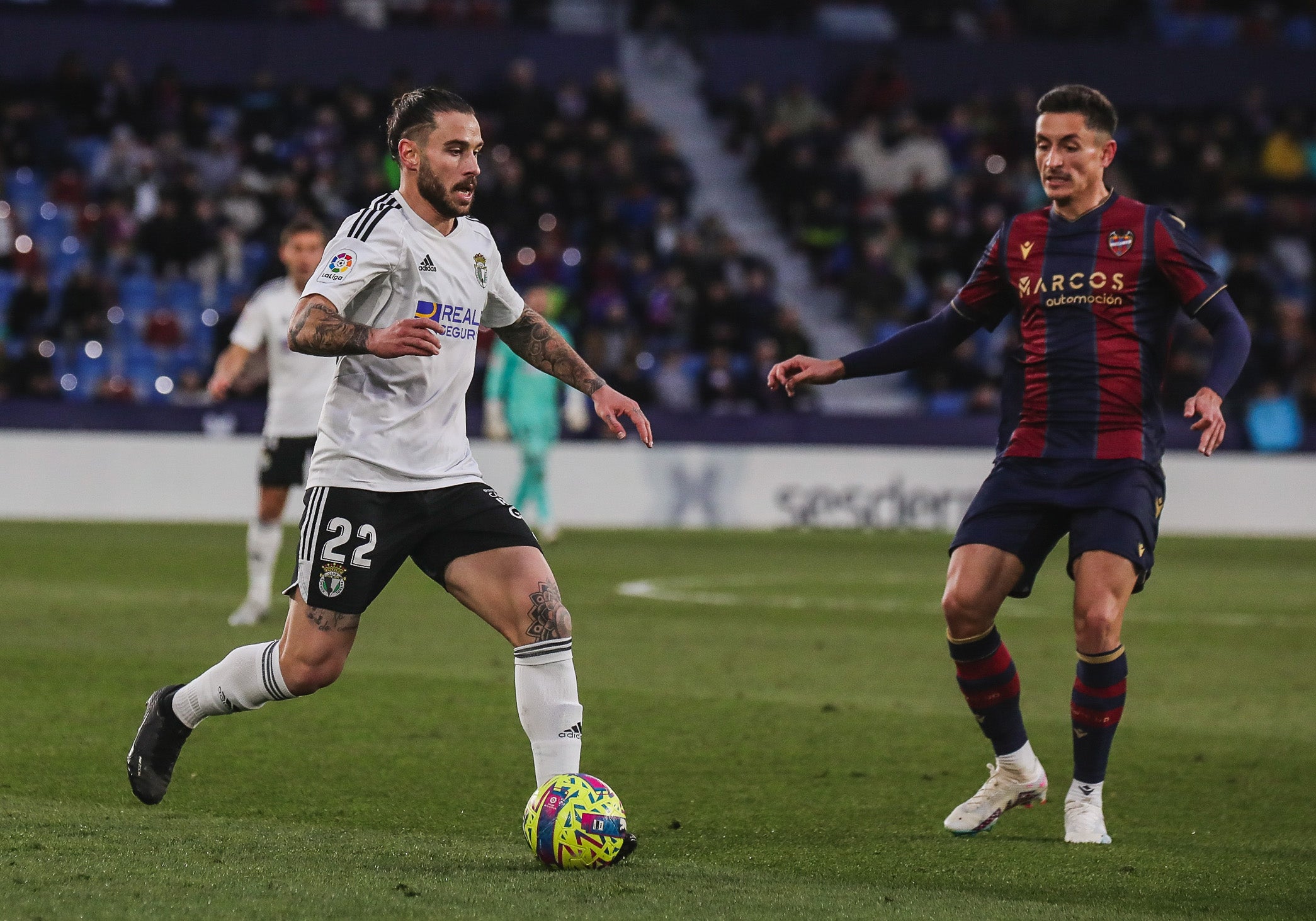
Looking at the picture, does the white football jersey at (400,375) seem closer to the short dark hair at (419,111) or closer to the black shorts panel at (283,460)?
the short dark hair at (419,111)

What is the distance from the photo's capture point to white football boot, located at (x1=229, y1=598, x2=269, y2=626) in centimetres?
1124

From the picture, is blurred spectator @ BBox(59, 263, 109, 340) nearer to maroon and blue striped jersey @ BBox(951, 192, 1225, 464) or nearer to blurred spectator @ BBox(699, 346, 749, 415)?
blurred spectator @ BBox(699, 346, 749, 415)

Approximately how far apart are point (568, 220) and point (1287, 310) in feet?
30.9

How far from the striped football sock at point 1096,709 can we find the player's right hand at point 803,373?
123cm

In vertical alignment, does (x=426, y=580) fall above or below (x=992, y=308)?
below

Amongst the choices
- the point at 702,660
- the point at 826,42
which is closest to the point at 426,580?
the point at 702,660

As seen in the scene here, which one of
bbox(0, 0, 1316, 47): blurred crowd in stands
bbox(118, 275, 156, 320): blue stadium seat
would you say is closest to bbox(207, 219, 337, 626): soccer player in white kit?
bbox(118, 275, 156, 320): blue stadium seat

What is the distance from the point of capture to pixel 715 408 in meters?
22.0

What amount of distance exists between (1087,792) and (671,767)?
5.65 ft

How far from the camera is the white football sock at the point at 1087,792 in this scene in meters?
5.88

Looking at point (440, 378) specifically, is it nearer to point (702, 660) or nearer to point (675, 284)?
point (702, 660)

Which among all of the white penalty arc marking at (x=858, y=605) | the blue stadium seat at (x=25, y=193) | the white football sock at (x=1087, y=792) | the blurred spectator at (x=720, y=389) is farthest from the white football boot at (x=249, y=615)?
the blue stadium seat at (x=25, y=193)

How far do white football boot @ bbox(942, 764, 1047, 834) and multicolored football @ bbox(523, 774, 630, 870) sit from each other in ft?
4.22

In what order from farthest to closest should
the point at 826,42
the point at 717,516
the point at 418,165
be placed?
the point at 826,42, the point at 717,516, the point at 418,165
